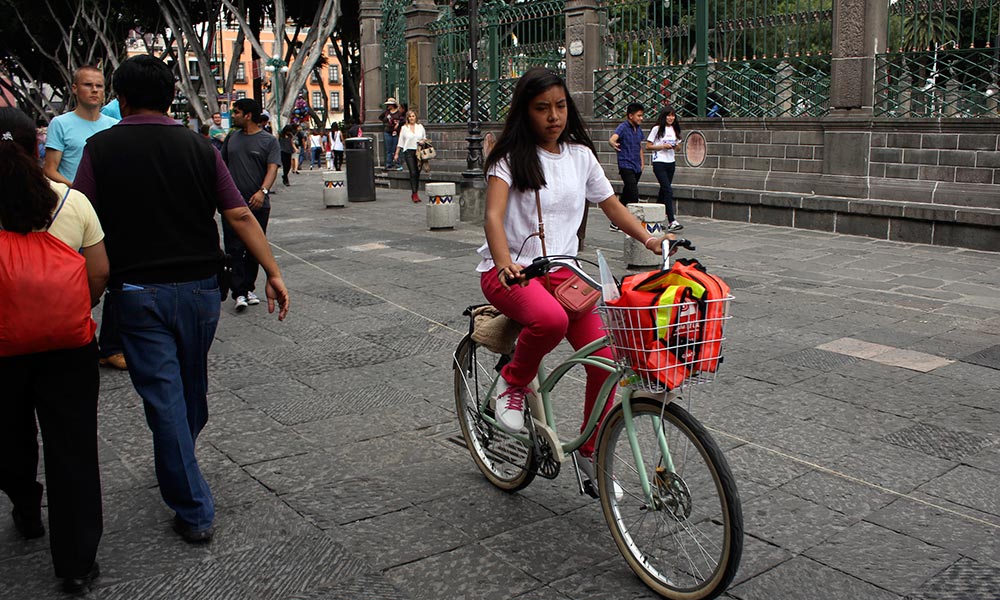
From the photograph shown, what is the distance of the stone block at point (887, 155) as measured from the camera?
12.1 m

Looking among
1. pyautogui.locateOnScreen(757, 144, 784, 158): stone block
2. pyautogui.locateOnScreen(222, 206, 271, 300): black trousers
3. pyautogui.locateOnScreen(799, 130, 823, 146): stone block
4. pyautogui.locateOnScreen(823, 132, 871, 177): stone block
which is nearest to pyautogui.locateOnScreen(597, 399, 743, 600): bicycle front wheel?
pyautogui.locateOnScreen(222, 206, 271, 300): black trousers

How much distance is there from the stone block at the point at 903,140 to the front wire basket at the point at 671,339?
10380mm

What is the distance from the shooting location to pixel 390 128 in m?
21.4

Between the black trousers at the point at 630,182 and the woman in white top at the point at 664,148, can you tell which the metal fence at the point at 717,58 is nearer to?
the woman in white top at the point at 664,148

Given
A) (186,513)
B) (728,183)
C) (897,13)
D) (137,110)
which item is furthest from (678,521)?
(728,183)

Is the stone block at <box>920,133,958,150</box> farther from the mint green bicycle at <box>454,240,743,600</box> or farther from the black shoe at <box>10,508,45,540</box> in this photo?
the black shoe at <box>10,508,45,540</box>

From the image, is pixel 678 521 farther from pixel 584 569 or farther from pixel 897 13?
pixel 897 13

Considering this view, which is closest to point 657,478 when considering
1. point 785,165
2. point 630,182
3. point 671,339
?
point 671,339

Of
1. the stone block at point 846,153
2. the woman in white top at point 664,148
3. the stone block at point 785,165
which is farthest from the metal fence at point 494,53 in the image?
the stone block at point 846,153

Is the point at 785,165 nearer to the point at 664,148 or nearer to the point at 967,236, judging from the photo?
the point at 664,148

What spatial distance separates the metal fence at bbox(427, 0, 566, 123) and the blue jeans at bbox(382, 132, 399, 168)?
44.2 inches

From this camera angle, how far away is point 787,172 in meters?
13.5

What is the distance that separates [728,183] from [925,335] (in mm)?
7851

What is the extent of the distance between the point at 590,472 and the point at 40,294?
6.10 ft
